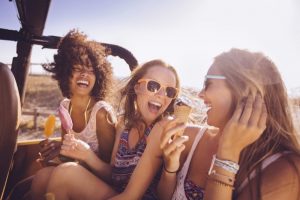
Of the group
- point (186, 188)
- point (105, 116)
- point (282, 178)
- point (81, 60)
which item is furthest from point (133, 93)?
point (282, 178)

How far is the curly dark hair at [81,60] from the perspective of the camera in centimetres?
309

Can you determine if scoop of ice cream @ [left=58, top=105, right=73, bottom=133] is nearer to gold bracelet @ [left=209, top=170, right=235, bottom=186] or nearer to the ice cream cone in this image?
the ice cream cone

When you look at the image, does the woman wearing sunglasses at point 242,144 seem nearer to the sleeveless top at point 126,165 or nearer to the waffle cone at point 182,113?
the waffle cone at point 182,113

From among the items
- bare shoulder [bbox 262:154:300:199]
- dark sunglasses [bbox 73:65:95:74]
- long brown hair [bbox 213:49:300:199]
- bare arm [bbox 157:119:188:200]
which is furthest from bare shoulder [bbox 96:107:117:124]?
bare shoulder [bbox 262:154:300:199]

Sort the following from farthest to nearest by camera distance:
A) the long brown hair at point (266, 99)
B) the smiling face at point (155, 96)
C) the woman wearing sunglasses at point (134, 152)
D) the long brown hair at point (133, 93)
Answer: the long brown hair at point (133, 93)
the smiling face at point (155, 96)
the woman wearing sunglasses at point (134, 152)
the long brown hair at point (266, 99)

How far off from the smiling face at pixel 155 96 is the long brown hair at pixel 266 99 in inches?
32.1

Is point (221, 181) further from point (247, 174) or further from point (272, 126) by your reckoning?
point (272, 126)

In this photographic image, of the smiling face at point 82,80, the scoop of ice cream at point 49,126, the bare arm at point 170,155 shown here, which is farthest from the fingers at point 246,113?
the smiling face at point 82,80

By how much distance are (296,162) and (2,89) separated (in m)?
2.06

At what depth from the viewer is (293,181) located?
4.69ft

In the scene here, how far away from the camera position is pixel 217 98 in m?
1.81

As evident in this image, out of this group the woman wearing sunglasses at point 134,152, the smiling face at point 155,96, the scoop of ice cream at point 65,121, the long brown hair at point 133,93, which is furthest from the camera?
the long brown hair at point 133,93

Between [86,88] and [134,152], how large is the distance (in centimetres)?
102

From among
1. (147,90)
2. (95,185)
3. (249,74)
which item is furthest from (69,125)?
(249,74)
